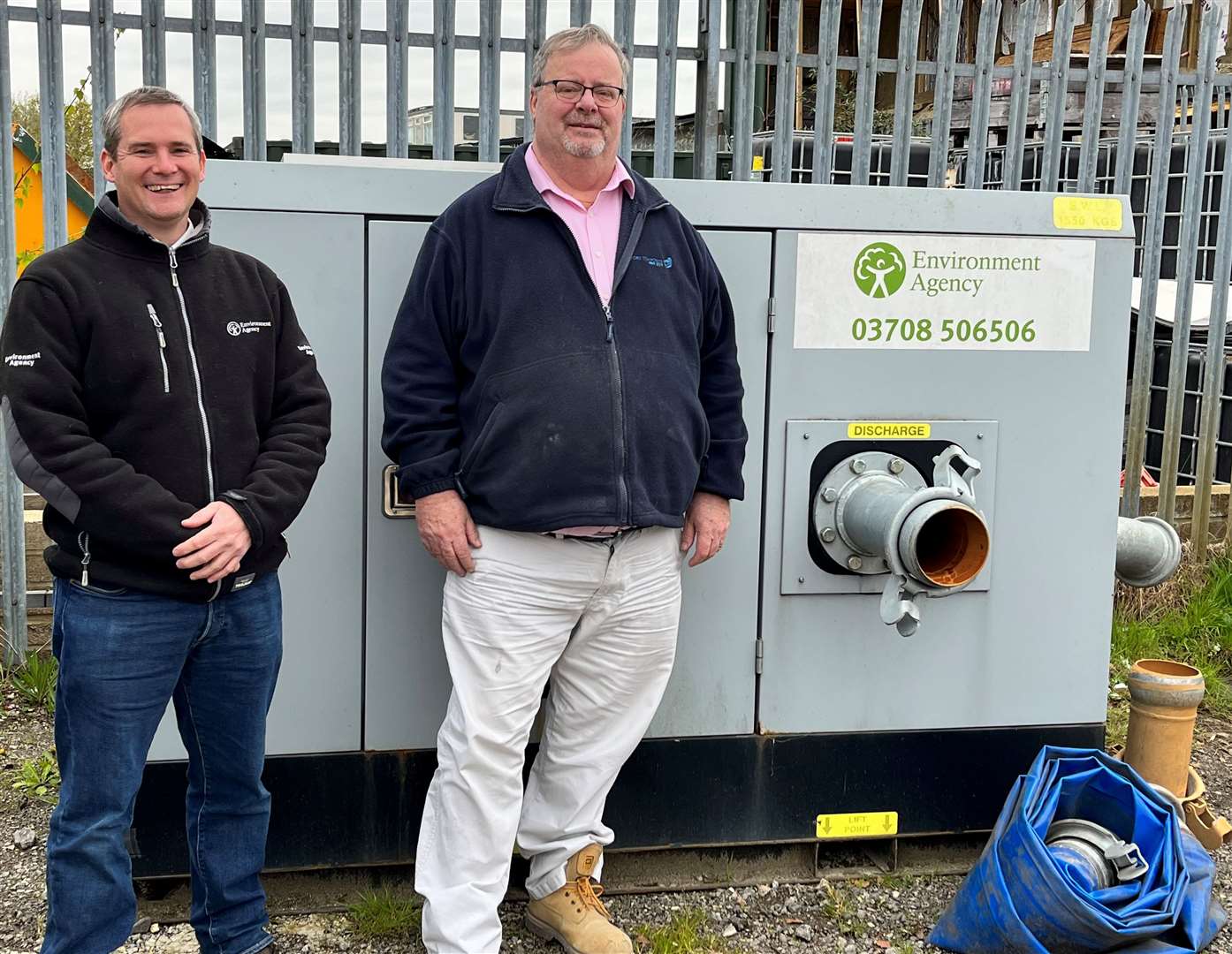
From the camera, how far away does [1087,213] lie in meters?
2.99

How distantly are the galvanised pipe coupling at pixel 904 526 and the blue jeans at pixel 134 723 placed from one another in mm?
1267

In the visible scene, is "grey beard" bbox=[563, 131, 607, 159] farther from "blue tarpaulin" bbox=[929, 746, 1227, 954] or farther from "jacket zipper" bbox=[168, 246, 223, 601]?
"blue tarpaulin" bbox=[929, 746, 1227, 954]

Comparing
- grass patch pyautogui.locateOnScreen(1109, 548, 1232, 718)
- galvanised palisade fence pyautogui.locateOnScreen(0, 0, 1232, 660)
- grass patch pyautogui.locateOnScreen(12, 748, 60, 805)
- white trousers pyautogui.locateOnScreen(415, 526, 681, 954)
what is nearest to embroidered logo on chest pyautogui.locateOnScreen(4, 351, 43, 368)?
white trousers pyautogui.locateOnScreen(415, 526, 681, 954)

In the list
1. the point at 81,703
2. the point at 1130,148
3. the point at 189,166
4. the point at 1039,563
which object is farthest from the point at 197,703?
the point at 1130,148

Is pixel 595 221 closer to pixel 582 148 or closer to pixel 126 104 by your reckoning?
pixel 582 148

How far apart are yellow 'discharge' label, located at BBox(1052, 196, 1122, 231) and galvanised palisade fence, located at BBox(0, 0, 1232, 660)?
5.18 feet

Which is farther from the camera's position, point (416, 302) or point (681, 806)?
point (681, 806)

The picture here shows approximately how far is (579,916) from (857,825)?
30.2 inches

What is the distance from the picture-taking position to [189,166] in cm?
218

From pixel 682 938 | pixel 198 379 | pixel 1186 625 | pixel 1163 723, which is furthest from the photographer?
pixel 1186 625

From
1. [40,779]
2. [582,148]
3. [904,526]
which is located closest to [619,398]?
[582,148]

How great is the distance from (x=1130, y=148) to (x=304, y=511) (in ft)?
11.5

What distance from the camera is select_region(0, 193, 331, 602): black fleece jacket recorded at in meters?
2.05

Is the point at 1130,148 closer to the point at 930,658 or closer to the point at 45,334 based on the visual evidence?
the point at 930,658
